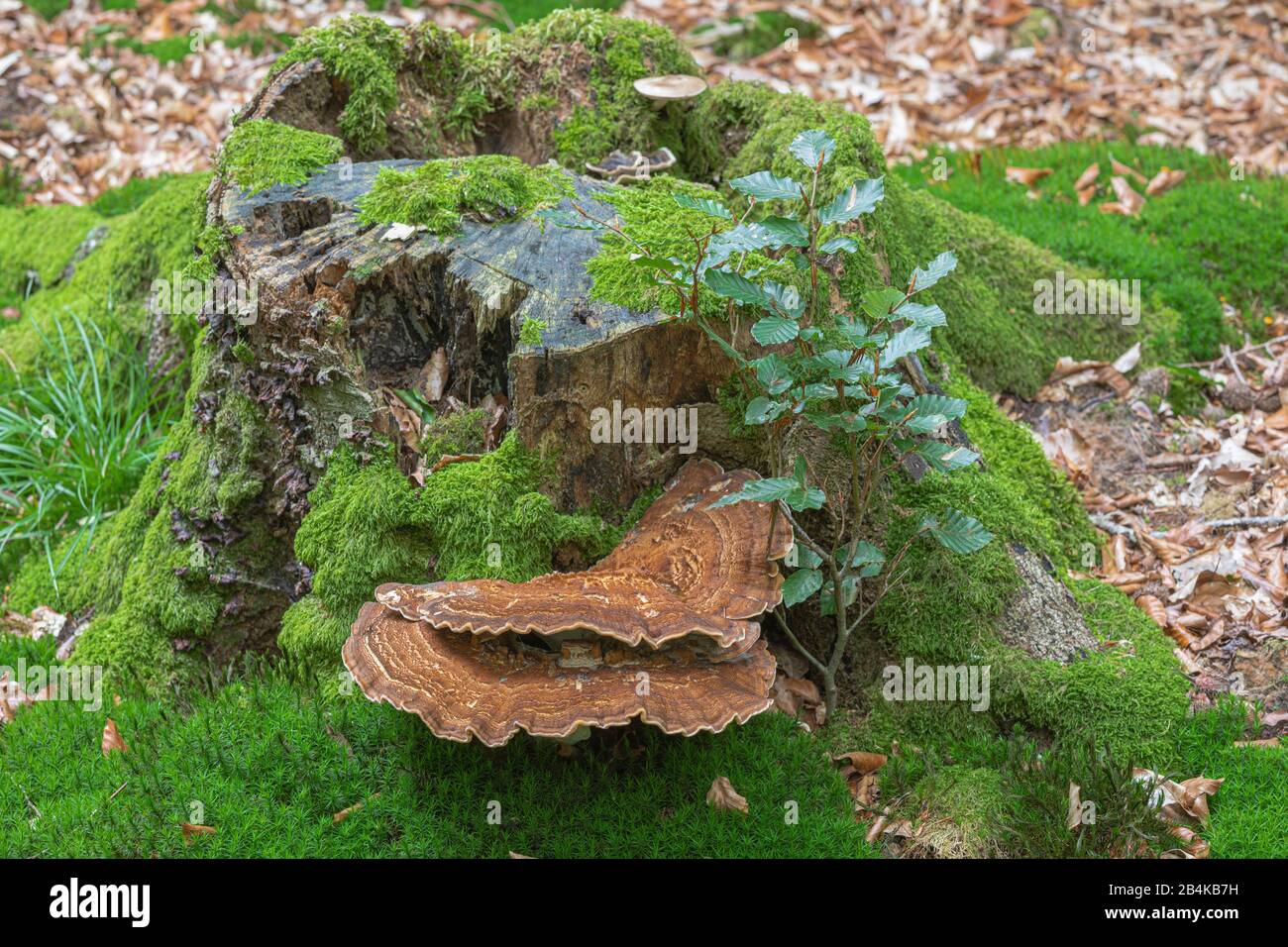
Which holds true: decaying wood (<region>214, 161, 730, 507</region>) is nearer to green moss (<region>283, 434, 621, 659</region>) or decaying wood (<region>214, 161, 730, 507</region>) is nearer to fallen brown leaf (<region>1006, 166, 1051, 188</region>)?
green moss (<region>283, 434, 621, 659</region>)

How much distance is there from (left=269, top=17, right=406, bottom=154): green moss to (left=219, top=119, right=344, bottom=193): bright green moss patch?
526 mm

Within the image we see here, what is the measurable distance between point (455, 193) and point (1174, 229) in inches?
239

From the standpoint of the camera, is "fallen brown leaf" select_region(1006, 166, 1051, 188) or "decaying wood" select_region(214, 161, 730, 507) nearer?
"decaying wood" select_region(214, 161, 730, 507)

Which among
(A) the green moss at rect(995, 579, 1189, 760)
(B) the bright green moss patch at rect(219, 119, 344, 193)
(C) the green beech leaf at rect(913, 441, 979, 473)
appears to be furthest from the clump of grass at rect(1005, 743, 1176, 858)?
(B) the bright green moss patch at rect(219, 119, 344, 193)

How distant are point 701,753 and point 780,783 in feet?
1.05

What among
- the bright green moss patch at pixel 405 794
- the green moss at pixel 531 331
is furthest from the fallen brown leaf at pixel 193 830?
the green moss at pixel 531 331

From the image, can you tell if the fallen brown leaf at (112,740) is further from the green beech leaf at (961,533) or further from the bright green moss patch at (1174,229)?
the bright green moss patch at (1174,229)

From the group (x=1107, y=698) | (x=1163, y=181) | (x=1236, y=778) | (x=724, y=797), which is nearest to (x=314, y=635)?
(x=724, y=797)

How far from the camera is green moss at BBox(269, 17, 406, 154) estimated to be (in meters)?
5.88

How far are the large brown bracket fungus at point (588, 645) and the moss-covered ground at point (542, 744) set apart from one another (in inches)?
23.3

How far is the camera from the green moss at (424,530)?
4629 millimetres

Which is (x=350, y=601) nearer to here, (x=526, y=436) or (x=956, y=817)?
(x=526, y=436)

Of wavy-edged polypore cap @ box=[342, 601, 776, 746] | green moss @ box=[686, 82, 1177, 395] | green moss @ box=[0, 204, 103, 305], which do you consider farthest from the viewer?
green moss @ box=[0, 204, 103, 305]

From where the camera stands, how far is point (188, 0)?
1330 centimetres
